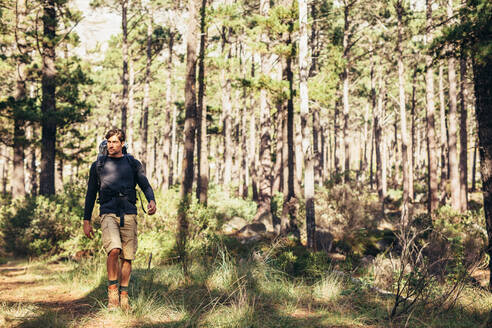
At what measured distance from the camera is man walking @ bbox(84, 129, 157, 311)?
4.23 m

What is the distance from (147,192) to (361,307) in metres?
2.86

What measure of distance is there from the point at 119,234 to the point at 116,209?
0.28 meters

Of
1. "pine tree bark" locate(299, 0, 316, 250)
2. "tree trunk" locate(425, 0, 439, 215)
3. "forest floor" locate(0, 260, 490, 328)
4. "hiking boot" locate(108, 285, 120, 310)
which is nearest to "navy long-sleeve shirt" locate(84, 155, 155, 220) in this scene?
"hiking boot" locate(108, 285, 120, 310)

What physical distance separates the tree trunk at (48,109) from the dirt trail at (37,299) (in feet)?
15.8

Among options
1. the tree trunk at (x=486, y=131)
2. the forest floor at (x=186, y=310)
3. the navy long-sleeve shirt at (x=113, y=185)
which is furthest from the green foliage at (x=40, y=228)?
the tree trunk at (x=486, y=131)

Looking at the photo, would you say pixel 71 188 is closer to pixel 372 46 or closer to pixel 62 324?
pixel 62 324

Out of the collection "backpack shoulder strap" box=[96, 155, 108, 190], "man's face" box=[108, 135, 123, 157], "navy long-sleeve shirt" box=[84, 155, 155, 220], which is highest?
"man's face" box=[108, 135, 123, 157]

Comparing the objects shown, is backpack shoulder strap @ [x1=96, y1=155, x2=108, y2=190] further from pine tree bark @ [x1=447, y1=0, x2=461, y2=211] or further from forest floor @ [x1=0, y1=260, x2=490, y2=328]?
pine tree bark @ [x1=447, y1=0, x2=461, y2=211]

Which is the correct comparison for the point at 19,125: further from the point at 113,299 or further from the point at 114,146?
the point at 113,299

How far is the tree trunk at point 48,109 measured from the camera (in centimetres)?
1306

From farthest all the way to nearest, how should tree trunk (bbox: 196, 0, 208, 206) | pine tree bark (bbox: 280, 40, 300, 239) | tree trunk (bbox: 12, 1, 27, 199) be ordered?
1. tree trunk (bbox: 196, 0, 208, 206)
2. tree trunk (bbox: 12, 1, 27, 199)
3. pine tree bark (bbox: 280, 40, 300, 239)

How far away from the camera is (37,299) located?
523 centimetres

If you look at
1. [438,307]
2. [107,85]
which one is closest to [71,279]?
[438,307]

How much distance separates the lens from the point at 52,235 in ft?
32.7
